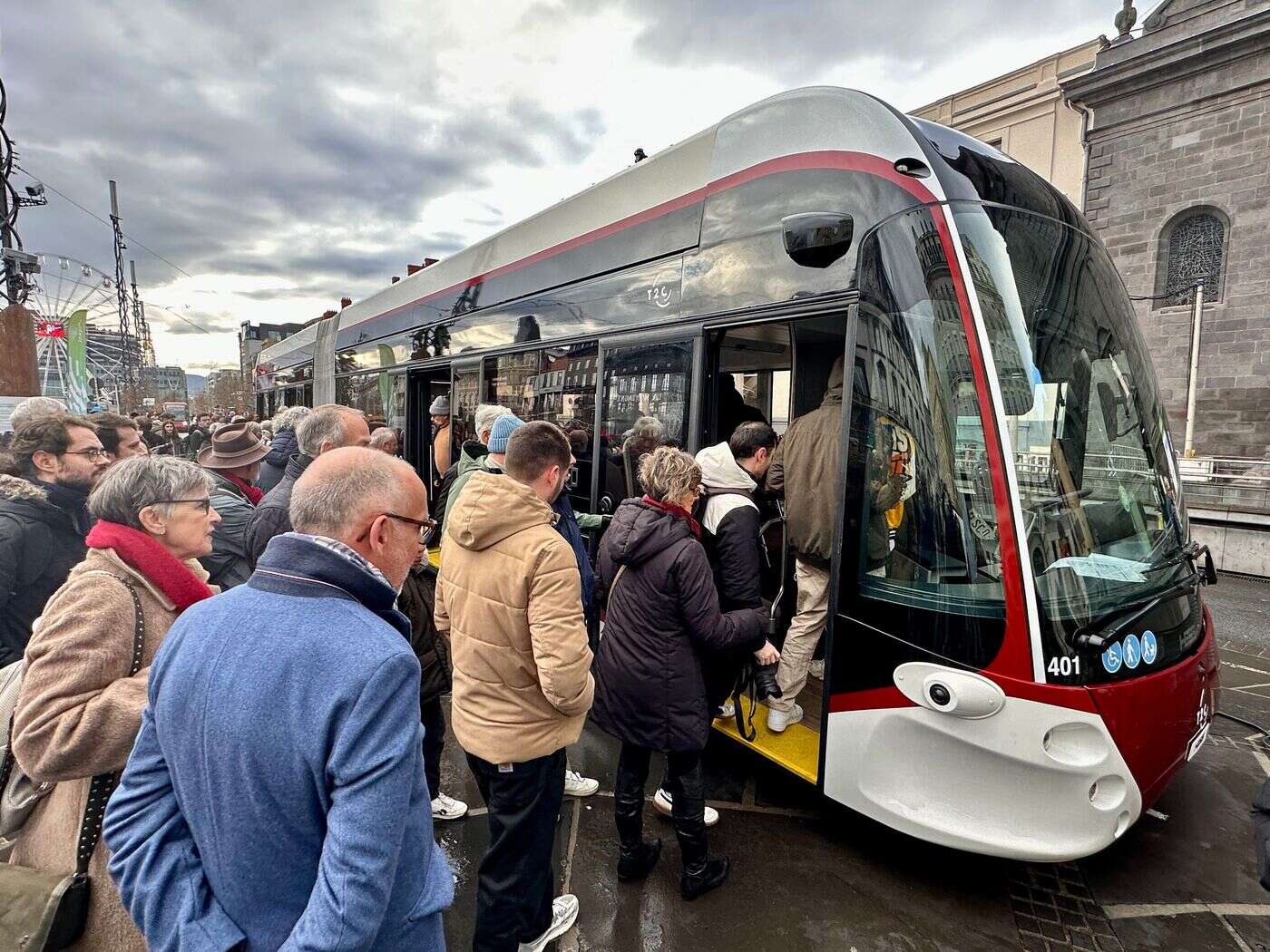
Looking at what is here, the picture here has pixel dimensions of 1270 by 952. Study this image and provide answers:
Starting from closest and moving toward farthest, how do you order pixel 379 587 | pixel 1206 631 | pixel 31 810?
pixel 379 587 < pixel 31 810 < pixel 1206 631

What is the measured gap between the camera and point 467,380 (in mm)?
6113

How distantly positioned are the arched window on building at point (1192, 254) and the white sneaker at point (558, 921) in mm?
18591

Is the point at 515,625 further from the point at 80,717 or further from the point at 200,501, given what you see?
the point at 80,717

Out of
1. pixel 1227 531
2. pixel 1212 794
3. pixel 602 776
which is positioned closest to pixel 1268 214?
pixel 1227 531

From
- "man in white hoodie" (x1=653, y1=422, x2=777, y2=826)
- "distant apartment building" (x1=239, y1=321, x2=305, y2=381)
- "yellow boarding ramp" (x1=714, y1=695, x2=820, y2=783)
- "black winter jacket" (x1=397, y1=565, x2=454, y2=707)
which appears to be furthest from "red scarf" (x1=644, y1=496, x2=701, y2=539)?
"distant apartment building" (x1=239, y1=321, x2=305, y2=381)

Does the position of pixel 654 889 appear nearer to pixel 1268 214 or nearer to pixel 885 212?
pixel 885 212

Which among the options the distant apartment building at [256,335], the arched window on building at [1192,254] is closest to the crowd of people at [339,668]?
the arched window on building at [1192,254]

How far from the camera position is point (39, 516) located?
2592 mm

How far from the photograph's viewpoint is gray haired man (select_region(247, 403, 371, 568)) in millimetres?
2824

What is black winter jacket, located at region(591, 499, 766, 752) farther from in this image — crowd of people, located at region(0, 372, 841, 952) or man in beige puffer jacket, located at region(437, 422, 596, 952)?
man in beige puffer jacket, located at region(437, 422, 596, 952)

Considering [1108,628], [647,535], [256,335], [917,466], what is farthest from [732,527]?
[256,335]

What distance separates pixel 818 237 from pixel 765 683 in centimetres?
208

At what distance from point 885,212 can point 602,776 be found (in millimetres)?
3185

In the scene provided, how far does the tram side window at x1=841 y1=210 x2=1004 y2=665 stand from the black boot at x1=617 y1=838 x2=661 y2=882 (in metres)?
1.39
